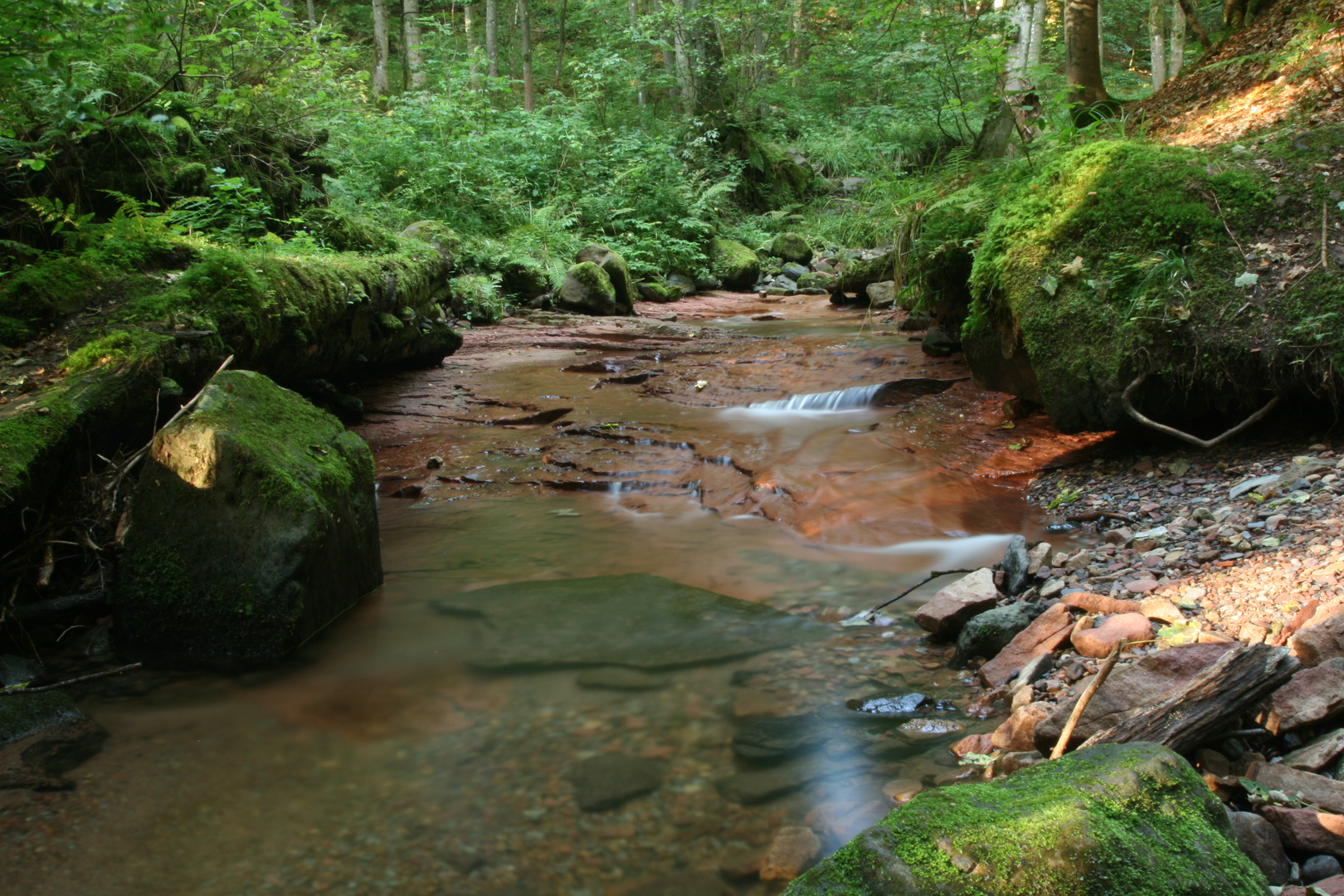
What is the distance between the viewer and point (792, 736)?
2936mm

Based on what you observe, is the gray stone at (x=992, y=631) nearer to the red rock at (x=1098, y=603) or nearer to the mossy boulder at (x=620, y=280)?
the red rock at (x=1098, y=603)

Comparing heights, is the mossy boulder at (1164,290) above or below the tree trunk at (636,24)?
below

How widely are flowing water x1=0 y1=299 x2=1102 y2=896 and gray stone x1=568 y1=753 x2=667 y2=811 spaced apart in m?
0.01

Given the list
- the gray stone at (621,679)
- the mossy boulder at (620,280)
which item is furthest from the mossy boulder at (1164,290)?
the mossy boulder at (620,280)

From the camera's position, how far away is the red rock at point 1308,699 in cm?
215

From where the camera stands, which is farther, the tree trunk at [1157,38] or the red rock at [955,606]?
the tree trunk at [1157,38]

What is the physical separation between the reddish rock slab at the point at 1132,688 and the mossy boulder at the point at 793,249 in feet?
60.7

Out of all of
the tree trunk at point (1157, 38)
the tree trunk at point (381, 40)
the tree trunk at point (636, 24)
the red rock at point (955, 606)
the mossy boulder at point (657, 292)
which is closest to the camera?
the red rock at point (955, 606)

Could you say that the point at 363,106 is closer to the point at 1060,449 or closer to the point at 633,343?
the point at 633,343

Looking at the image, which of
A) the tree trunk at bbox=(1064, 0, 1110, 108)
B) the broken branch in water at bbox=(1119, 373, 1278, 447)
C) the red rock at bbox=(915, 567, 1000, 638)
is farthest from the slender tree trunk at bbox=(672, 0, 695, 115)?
the red rock at bbox=(915, 567, 1000, 638)

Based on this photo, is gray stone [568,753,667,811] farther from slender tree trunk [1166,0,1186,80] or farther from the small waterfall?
slender tree trunk [1166,0,1186,80]

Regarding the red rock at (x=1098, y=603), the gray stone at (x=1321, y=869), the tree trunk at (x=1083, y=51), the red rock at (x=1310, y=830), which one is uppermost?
the tree trunk at (x=1083, y=51)

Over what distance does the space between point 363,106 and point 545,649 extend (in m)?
17.8

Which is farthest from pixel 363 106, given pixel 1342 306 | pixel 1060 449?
pixel 1342 306
